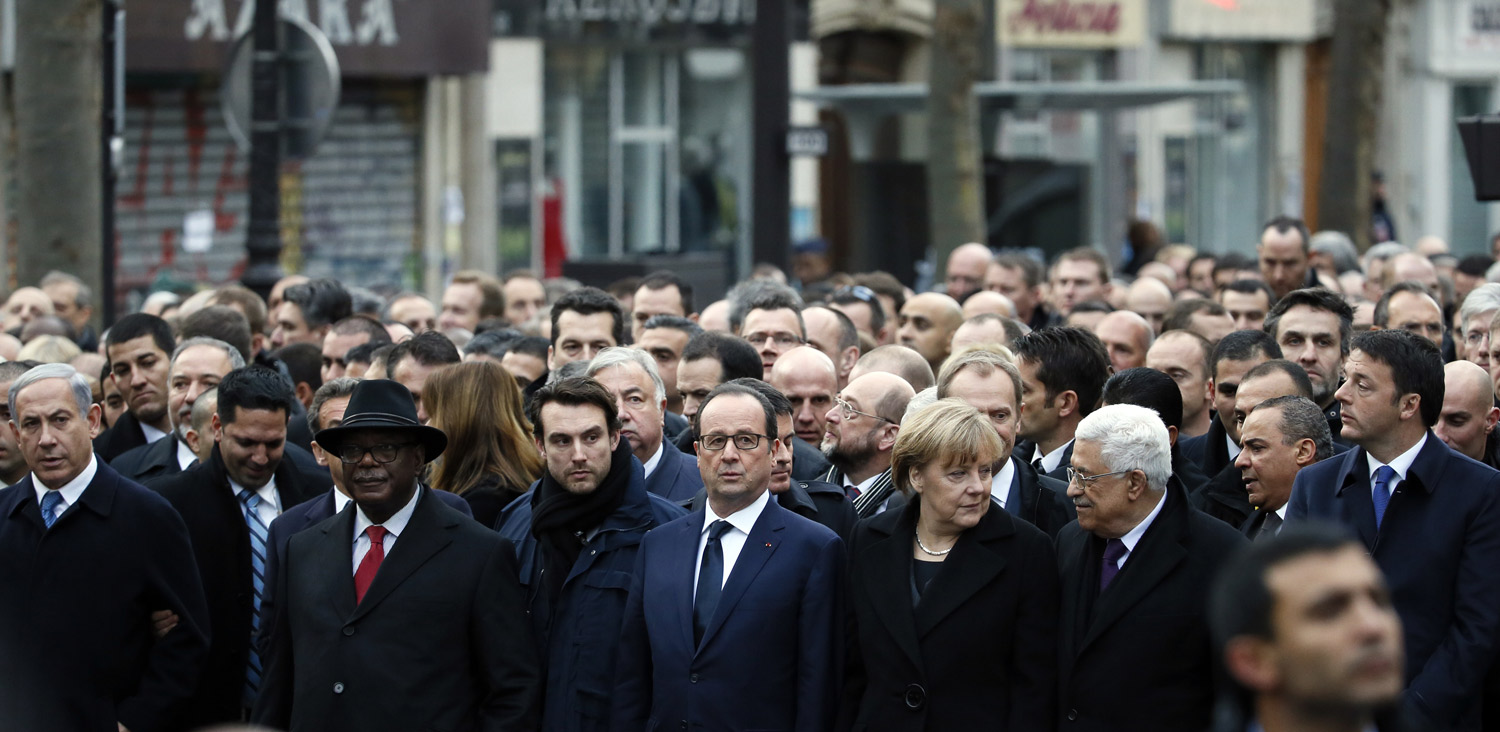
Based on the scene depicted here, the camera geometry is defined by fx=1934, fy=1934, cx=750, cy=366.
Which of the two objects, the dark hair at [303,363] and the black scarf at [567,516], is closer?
the black scarf at [567,516]

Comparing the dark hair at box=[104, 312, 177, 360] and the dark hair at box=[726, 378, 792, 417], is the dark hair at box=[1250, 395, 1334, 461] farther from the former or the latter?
the dark hair at box=[104, 312, 177, 360]

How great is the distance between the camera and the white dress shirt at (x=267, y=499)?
7426 millimetres

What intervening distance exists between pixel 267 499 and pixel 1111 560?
133 inches

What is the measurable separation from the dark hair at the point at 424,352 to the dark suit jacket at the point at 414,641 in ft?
7.71

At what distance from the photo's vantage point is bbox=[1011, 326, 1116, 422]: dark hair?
752 centimetres

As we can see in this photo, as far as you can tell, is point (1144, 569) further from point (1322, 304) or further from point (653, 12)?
point (653, 12)

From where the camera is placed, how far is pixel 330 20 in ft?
72.8

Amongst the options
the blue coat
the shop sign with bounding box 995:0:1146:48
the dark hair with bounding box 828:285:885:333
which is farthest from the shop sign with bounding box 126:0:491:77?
the blue coat

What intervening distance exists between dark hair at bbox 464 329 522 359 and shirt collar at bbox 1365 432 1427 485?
4436mm

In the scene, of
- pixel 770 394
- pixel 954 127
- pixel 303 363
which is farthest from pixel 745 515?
pixel 954 127

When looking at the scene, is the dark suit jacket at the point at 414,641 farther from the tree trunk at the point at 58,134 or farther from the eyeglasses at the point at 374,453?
the tree trunk at the point at 58,134

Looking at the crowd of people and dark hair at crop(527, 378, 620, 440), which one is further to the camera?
dark hair at crop(527, 378, 620, 440)

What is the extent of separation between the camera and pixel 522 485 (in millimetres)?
7141

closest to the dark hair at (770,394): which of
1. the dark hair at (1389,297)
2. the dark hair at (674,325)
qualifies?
the dark hair at (674,325)
